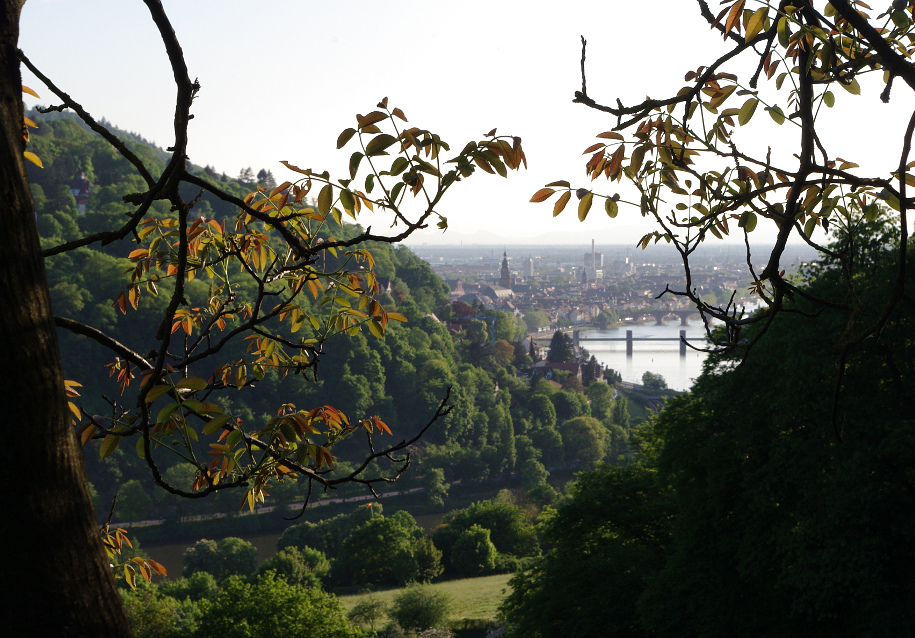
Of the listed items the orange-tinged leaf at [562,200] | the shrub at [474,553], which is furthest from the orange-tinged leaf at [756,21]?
the shrub at [474,553]

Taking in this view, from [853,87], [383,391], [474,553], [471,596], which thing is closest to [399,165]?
[853,87]

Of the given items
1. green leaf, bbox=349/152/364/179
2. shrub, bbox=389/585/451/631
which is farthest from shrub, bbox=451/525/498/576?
green leaf, bbox=349/152/364/179

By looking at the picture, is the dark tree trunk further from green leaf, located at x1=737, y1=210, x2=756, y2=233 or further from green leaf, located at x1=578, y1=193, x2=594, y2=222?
green leaf, located at x1=737, y1=210, x2=756, y2=233

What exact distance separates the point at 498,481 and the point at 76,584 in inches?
1621

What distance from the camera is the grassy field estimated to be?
19.7m

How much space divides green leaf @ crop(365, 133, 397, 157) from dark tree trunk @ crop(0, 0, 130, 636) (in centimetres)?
57

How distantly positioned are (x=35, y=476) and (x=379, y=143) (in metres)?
0.79

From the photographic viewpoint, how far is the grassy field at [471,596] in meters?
19.7

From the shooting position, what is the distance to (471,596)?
21.7 m

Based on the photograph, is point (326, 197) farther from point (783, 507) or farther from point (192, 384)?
point (783, 507)

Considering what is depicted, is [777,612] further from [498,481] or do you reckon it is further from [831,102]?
[498,481]

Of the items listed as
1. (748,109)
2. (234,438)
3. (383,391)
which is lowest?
(383,391)

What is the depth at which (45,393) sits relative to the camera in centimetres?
93

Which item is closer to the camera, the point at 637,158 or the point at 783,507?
the point at 637,158
